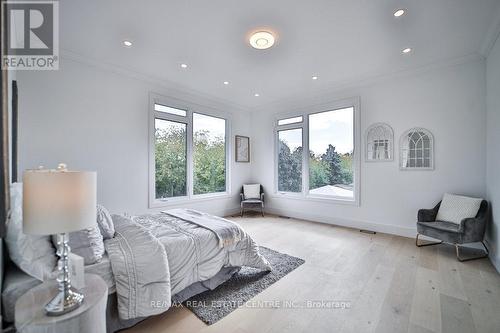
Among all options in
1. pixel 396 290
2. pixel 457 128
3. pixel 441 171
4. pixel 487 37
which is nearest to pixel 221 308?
pixel 396 290

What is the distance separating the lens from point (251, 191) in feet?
18.9

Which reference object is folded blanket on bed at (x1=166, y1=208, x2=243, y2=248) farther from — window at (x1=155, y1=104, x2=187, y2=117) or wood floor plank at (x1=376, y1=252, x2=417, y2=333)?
window at (x1=155, y1=104, x2=187, y2=117)

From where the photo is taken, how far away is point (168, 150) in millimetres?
4453

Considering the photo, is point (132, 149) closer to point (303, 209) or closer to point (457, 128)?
point (303, 209)

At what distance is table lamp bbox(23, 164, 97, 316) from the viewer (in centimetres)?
100

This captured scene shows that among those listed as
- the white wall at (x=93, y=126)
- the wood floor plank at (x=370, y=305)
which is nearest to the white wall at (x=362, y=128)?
the white wall at (x=93, y=126)

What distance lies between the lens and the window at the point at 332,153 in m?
4.60

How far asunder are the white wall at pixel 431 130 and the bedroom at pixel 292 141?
0.9 inches

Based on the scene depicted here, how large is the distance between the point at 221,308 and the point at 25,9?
3.46 meters

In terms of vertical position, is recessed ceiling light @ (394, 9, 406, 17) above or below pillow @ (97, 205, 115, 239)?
above

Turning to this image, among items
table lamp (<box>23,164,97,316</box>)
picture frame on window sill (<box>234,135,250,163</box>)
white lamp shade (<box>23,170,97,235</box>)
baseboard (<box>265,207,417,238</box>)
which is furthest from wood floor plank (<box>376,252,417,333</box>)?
picture frame on window sill (<box>234,135,250,163</box>)

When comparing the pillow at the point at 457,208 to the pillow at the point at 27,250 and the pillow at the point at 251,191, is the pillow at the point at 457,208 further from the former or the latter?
the pillow at the point at 27,250
